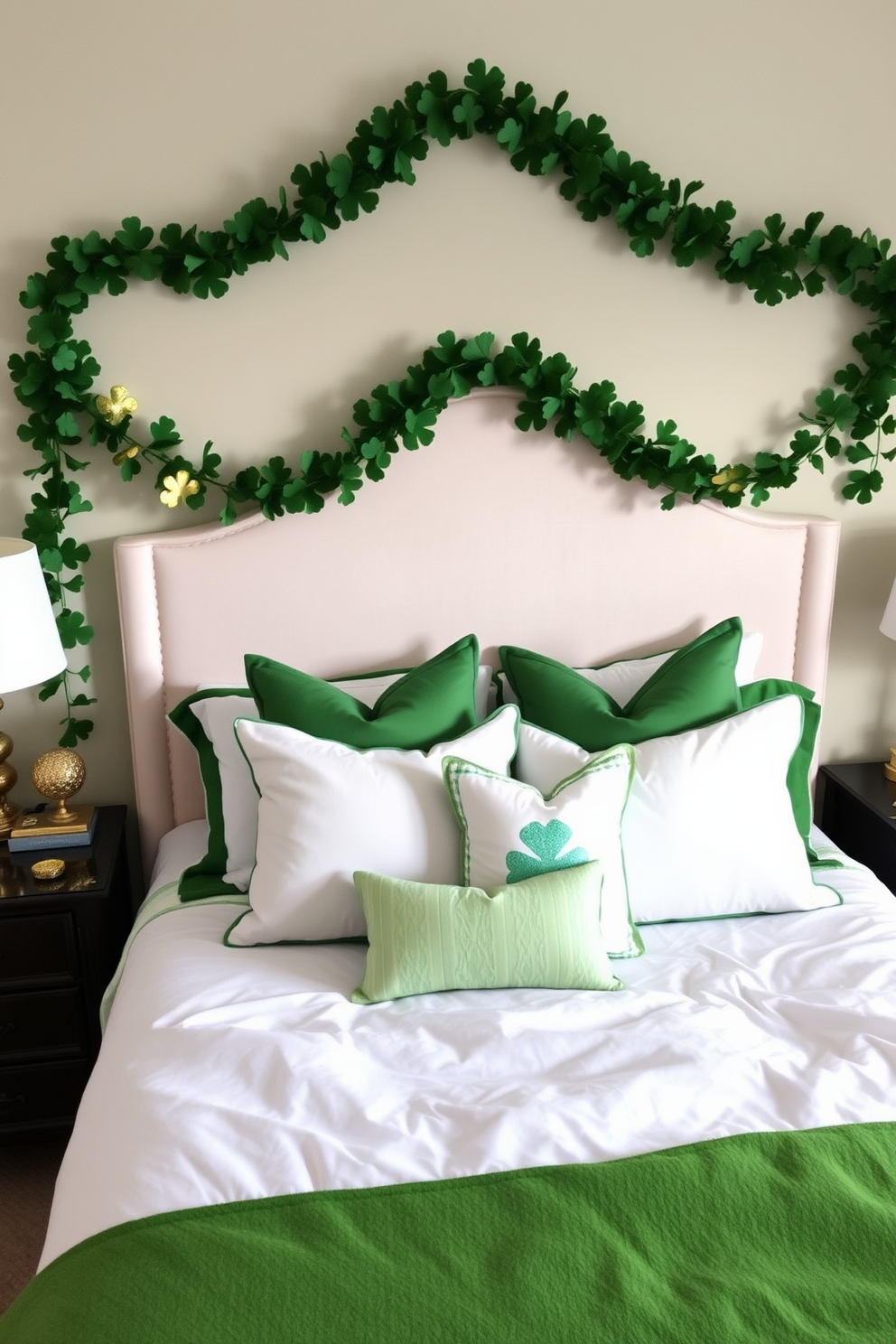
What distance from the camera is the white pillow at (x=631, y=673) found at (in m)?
2.42

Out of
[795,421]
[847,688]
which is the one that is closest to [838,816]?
[847,688]

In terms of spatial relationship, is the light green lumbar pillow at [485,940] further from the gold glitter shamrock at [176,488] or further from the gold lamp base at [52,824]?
the gold glitter shamrock at [176,488]

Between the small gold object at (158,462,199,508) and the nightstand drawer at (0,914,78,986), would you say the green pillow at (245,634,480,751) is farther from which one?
the nightstand drawer at (0,914,78,986)

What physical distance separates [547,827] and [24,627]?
3.40 feet

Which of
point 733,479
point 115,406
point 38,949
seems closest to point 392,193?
point 115,406

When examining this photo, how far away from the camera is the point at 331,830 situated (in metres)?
2.00

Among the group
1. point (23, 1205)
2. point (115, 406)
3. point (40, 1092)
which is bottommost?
point (23, 1205)

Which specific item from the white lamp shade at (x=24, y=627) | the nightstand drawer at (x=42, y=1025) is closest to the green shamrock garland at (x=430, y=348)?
the white lamp shade at (x=24, y=627)

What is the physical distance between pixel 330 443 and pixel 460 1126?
4.68ft

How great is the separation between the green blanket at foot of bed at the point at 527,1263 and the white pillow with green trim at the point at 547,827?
1.79 ft

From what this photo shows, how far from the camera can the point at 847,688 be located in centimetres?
277

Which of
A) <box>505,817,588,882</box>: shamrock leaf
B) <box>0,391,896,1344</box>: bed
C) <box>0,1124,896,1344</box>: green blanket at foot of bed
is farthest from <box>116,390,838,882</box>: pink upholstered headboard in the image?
<box>0,1124,896,1344</box>: green blanket at foot of bed

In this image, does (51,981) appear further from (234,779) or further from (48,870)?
(234,779)

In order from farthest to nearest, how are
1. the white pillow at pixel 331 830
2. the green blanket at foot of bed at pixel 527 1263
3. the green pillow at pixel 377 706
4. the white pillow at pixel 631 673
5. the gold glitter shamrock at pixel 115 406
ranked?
the white pillow at pixel 631 673 → the gold glitter shamrock at pixel 115 406 → the green pillow at pixel 377 706 → the white pillow at pixel 331 830 → the green blanket at foot of bed at pixel 527 1263
